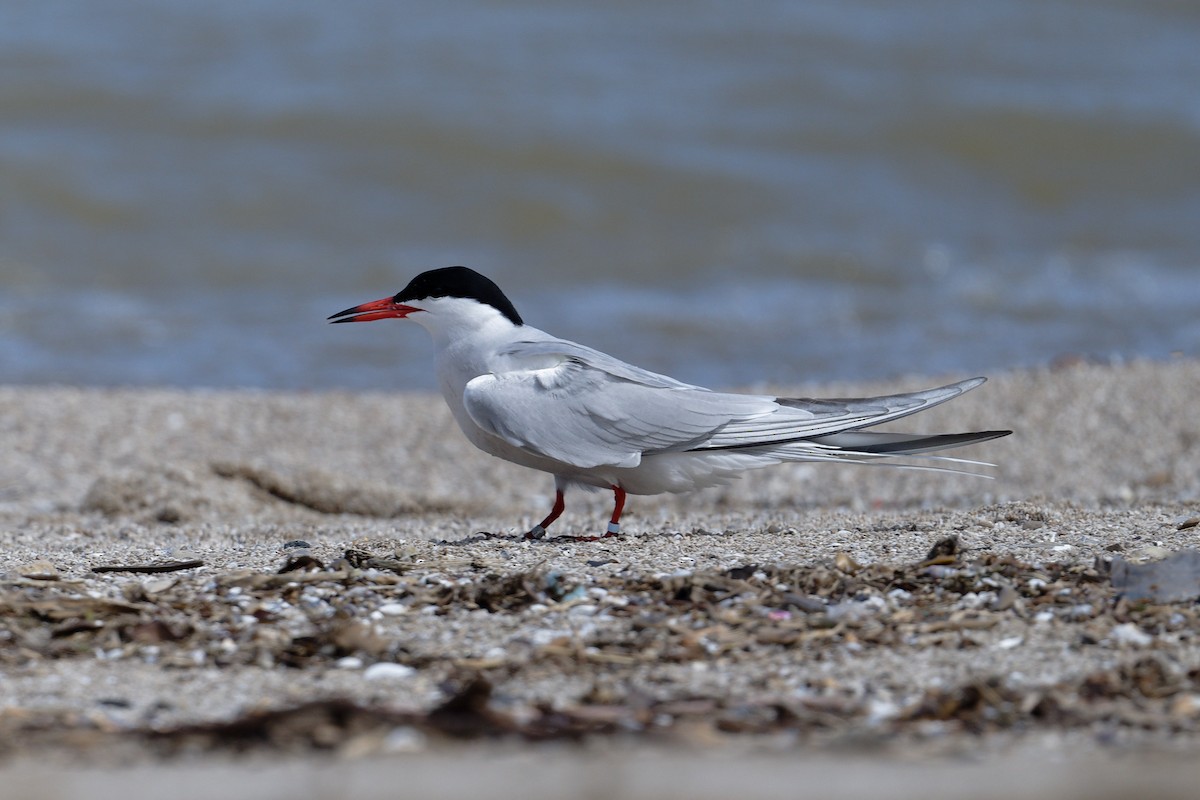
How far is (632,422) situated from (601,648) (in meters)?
1.22

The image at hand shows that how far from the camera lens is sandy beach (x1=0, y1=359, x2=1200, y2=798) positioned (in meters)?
1.96

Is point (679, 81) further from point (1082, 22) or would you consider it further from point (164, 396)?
point (164, 396)

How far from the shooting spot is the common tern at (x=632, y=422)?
367cm

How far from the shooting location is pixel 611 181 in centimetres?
1172

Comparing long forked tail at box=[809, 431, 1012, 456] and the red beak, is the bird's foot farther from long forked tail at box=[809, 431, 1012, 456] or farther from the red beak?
the red beak

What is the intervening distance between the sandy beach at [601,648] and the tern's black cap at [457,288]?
2.21 feet

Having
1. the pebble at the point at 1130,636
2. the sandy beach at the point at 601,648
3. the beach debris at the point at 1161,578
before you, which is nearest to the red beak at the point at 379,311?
the sandy beach at the point at 601,648

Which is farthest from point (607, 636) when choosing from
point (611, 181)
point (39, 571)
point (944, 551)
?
point (611, 181)

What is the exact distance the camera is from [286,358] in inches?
321

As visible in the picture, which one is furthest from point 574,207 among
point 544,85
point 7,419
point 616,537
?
point 616,537

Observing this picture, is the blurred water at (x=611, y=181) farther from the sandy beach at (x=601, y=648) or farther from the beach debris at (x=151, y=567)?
the beach debris at (x=151, y=567)

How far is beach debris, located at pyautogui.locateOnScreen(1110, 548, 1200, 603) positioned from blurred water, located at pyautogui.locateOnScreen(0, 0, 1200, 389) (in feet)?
15.7

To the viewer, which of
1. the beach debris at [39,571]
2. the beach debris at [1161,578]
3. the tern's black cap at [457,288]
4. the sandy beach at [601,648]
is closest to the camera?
the sandy beach at [601,648]

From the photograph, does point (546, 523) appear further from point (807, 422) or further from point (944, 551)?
point (944, 551)
